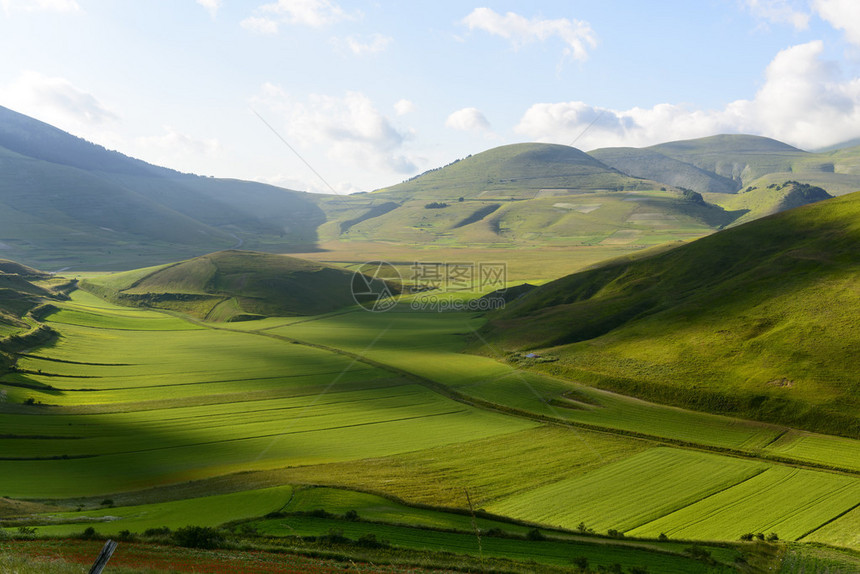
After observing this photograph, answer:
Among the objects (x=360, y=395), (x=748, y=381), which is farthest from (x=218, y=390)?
(x=748, y=381)

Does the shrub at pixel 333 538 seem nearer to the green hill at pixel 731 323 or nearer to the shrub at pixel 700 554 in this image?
the shrub at pixel 700 554

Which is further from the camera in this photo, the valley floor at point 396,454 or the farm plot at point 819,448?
the farm plot at point 819,448

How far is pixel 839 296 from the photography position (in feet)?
258

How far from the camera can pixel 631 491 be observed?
4731 cm

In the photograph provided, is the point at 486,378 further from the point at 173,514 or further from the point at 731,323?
the point at 173,514

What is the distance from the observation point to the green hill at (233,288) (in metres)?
158

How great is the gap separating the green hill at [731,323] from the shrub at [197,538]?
61.9m

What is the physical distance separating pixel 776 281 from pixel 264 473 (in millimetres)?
89467

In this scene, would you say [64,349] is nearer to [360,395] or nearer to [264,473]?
[360,395]

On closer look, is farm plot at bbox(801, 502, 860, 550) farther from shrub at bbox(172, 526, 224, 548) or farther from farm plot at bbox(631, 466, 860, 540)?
shrub at bbox(172, 526, 224, 548)

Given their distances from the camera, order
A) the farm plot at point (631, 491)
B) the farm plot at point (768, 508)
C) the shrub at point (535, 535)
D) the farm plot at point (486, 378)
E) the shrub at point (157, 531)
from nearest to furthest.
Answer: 1. the shrub at point (157, 531)
2. the shrub at point (535, 535)
3. the farm plot at point (768, 508)
4. the farm plot at point (631, 491)
5. the farm plot at point (486, 378)

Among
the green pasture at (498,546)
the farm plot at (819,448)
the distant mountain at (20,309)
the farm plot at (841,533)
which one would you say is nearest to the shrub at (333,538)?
the green pasture at (498,546)

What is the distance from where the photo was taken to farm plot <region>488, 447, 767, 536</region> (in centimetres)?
4234

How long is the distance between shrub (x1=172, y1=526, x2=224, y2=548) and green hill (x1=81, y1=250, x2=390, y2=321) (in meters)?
119
